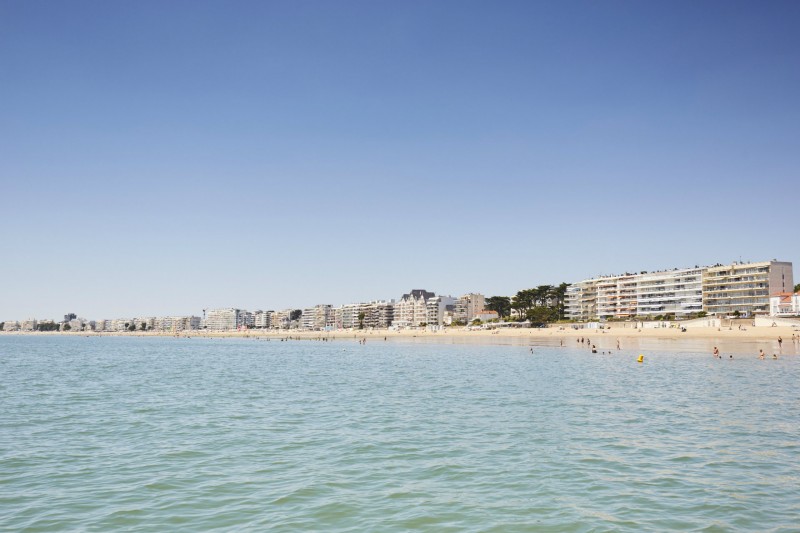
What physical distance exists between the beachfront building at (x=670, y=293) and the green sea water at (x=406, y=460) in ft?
516

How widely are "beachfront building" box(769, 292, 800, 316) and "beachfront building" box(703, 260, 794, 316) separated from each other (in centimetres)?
469

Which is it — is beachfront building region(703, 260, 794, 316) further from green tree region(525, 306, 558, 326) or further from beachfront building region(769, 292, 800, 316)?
green tree region(525, 306, 558, 326)

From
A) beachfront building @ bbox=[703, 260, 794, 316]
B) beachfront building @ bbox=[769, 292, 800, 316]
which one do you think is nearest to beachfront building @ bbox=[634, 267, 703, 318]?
beachfront building @ bbox=[703, 260, 794, 316]

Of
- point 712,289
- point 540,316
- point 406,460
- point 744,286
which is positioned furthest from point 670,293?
point 406,460

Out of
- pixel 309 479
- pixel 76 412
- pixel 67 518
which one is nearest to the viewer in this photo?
pixel 67 518

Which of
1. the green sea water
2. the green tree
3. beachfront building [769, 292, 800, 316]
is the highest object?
beachfront building [769, 292, 800, 316]

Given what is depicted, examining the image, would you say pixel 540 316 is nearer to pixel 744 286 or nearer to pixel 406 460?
pixel 744 286

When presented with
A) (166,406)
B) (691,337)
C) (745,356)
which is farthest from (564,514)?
(691,337)

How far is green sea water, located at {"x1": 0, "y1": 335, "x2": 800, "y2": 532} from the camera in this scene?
12.7 meters

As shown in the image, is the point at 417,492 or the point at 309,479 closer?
the point at 417,492

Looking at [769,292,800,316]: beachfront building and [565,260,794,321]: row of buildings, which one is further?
[565,260,794,321]: row of buildings

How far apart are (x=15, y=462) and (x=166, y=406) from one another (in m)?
12.6

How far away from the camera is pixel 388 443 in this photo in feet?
66.7

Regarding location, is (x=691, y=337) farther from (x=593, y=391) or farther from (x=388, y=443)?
(x=388, y=443)
